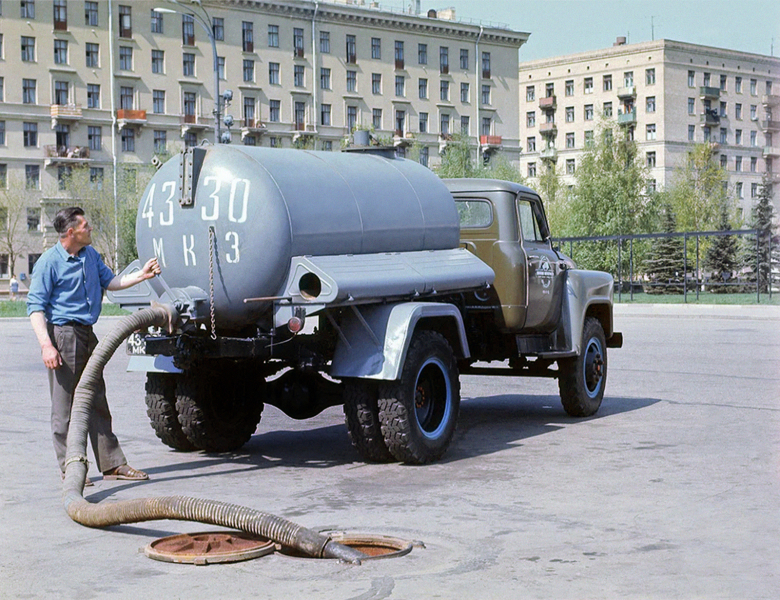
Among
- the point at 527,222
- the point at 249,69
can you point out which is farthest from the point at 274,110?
the point at 527,222

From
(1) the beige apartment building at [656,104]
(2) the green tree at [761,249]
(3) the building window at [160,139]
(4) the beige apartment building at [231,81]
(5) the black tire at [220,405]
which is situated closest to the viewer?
(5) the black tire at [220,405]

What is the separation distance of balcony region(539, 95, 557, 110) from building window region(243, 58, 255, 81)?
4429 centimetres

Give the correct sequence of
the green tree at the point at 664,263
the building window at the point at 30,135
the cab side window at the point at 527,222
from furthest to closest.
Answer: the building window at the point at 30,135
the green tree at the point at 664,263
the cab side window at the point at 527,222

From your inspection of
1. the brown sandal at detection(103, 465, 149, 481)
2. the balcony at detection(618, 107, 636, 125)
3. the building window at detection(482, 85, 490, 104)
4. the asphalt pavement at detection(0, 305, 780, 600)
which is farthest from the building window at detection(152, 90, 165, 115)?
the brown sandal at detection(103, 465, 149, 481)

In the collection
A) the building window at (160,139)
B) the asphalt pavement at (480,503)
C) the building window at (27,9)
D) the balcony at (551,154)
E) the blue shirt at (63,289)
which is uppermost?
the building window at (27,9)

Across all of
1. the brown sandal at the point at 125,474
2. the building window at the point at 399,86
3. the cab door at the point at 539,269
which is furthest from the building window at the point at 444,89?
the brown sandal at the point at 125,474

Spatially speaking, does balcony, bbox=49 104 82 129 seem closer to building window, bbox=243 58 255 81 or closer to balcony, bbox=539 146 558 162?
building window, bbox=243 58 255 81

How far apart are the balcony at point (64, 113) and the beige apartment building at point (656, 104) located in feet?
153

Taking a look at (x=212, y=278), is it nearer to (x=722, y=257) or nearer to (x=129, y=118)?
(x=722, y=257)

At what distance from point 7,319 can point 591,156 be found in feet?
121

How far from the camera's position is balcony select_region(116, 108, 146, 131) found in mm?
84875

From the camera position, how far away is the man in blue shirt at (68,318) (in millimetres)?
8930

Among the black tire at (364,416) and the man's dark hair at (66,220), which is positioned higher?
the man's dark hair at (66,220)

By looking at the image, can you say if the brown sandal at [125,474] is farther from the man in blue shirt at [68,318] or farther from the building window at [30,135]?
the building window at [30,135]
